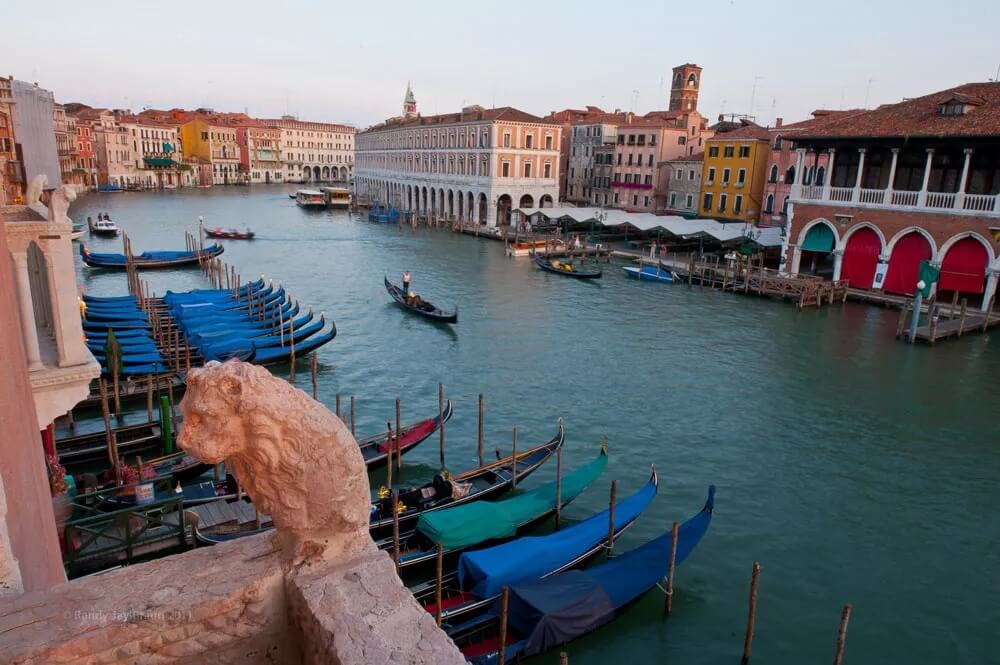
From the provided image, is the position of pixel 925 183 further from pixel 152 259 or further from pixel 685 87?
pixel 685 87

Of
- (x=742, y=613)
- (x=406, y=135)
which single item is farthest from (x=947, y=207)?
(x=406, y=135)

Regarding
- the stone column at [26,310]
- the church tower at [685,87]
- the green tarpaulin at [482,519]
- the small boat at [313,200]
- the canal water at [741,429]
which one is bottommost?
the canal water at [741,429]

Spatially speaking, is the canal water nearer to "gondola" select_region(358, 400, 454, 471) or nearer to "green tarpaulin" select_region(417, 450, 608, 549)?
"gondola" select_region(358, 400, 454, 471)

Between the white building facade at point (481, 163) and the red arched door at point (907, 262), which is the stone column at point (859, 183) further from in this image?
the white building facade at point (481, 163)

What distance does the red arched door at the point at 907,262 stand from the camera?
20.6 metres

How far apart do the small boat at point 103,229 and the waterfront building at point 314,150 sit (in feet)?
190

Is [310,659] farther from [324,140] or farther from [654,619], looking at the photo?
[324,140]

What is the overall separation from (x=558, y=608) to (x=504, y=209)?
114 ft

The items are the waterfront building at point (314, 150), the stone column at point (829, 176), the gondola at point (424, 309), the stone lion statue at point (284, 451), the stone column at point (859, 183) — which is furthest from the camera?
the waterfront building at point (314, 150)

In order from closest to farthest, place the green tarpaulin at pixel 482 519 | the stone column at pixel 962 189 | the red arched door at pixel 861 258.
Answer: the green tarpaulin at pixel 482 519 < the stone column at pixel 962 189 < the red arched door at pixel 861 258

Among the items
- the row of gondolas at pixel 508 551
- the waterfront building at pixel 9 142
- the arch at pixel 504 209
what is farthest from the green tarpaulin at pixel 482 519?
the arch at pixel 504 209

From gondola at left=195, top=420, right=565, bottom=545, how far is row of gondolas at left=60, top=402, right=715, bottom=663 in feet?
0.05

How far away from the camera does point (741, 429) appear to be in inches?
474

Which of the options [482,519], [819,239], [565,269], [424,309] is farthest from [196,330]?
[819,239]
